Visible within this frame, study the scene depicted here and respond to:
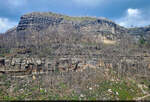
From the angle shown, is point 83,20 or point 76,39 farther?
point 83,20

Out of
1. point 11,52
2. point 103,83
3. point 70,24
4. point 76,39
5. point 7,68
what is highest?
point 70,24

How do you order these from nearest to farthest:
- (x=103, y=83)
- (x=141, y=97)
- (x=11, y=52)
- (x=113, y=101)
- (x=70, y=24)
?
(x=113, y=101), (x=141, y=97), (x=103, y=83), (x=11, y=52), (x=70, y=24)

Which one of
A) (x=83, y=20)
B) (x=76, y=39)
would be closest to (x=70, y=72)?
(x=76, y=39)

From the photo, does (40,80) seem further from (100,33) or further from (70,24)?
(70,24)

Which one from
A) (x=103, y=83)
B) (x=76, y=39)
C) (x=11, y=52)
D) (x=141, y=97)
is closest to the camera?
(x=141, y=97)

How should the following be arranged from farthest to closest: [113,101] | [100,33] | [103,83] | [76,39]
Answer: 1. [100,33]
2. [76,39]
3. [103,83]
4. [113,101]

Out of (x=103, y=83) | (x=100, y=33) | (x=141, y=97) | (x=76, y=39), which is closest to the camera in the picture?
(x=141, y=97)

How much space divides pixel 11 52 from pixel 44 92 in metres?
25.8

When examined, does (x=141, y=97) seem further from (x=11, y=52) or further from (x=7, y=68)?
(x=11, y=52)

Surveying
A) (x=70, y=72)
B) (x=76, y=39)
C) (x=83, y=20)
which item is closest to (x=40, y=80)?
(x=70, y=72)

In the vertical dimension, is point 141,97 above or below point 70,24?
below

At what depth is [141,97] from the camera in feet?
145

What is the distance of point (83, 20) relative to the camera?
11088cm

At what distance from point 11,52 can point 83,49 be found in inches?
1043
